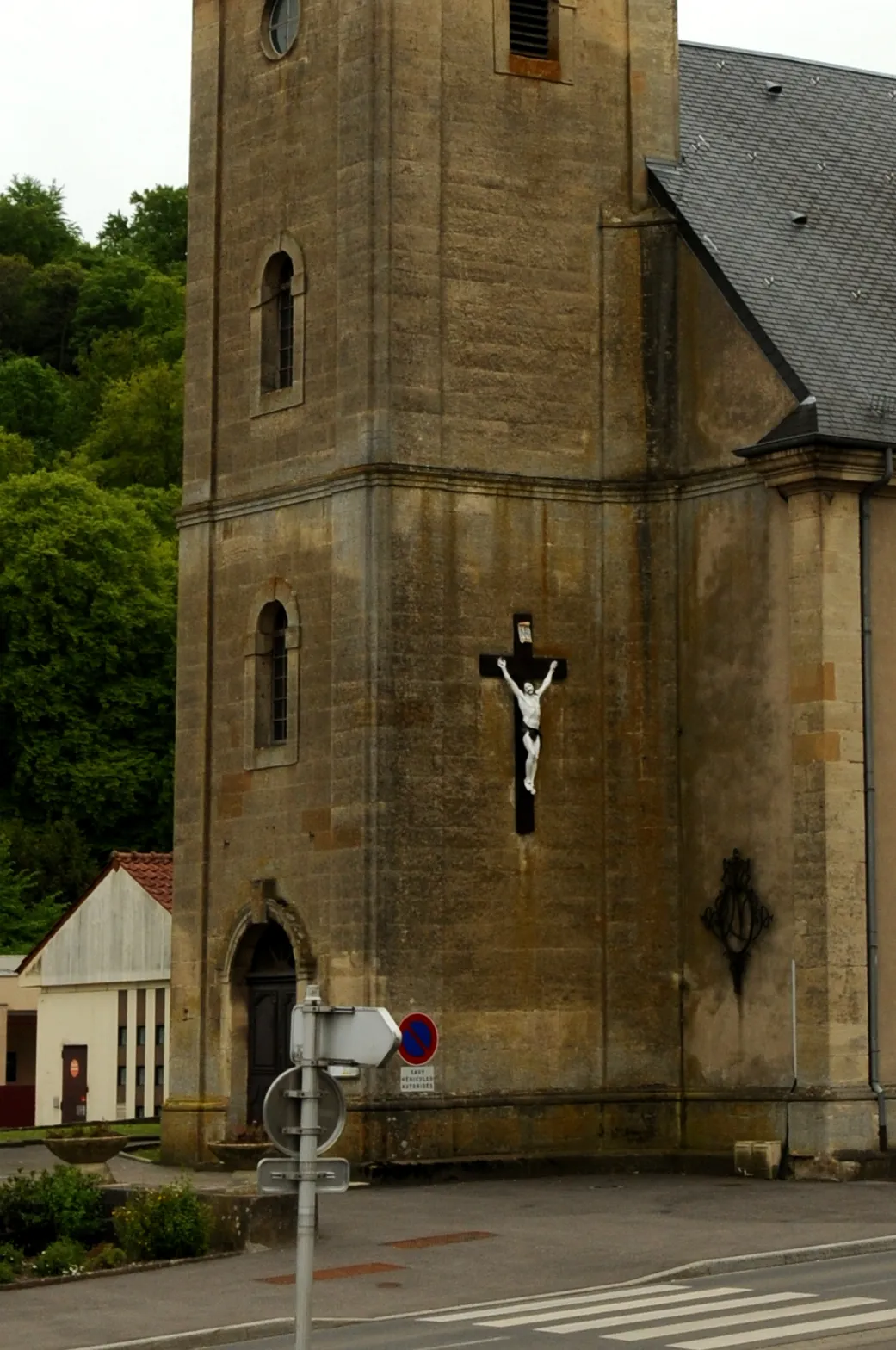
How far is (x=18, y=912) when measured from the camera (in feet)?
243

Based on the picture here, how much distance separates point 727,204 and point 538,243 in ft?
9.21

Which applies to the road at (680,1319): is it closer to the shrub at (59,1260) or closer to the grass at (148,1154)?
the shrub at (59,1260)

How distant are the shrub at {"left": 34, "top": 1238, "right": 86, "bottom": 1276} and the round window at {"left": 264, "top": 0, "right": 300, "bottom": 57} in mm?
18074

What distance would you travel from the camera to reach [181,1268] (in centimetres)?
2592

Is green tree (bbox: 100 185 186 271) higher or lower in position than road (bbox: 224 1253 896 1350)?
higher

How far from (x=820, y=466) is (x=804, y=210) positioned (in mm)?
6001

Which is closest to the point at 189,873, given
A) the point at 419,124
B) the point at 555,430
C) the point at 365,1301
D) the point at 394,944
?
the point at 394,944

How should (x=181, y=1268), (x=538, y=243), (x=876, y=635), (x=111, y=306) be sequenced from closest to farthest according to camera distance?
(x=181, y=1268) → (x=876, y=635) → (x=538, y=243) → (x=111, y=306)

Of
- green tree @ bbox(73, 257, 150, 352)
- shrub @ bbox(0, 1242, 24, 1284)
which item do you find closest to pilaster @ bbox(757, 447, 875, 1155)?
shrub @ bbox(0, 1242, 24, 1284)

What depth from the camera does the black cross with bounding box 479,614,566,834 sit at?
115 ft

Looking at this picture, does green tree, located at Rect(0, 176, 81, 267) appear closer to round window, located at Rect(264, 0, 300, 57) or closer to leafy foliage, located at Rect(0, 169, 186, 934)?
leafy foliage, located at Rect(0, 169, 186, 934)

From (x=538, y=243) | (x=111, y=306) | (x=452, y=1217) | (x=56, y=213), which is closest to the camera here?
(x=452, y=1217)

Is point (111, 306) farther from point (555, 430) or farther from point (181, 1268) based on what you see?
point (181, 1268)

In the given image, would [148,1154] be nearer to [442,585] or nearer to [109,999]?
[442,585]
